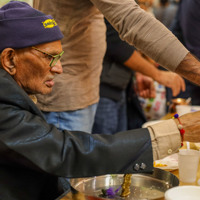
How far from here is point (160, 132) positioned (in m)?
1.28

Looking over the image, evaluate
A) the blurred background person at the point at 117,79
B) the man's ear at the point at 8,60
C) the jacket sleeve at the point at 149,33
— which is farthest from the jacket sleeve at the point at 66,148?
the blurred background person at the point at 117,79

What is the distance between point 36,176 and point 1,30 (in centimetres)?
53

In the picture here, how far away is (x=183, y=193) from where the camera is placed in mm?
1110

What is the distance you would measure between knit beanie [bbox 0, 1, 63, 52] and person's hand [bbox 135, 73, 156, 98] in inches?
81.1

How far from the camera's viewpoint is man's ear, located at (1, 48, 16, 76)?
1400 mm

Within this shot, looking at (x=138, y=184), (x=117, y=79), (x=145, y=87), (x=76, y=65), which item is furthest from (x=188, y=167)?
(x=145, y=87)

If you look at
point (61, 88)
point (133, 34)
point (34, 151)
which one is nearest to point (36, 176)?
point (34, 151)

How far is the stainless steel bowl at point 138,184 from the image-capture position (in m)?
1.35

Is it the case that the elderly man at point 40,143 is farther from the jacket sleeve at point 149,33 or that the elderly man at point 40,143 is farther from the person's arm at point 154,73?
the person's arm at point 154,73

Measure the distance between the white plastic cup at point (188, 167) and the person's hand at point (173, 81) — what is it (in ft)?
4.89

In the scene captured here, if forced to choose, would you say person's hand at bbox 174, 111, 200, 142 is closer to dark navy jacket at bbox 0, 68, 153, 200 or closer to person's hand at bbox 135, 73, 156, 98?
dark navy jacket at bbox 0, 68, 153, 200

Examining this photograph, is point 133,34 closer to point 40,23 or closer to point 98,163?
point 40,23

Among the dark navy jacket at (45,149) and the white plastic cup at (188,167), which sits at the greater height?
the dark navy jacket at (45,149)

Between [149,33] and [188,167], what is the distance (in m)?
0.54
